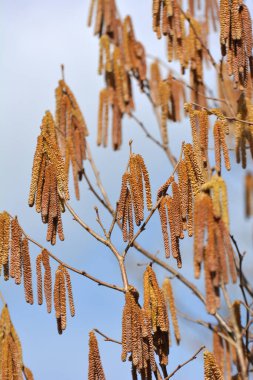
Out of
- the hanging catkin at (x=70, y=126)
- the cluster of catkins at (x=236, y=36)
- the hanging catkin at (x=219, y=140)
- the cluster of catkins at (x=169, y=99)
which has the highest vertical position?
the cluster of catkins at (x=169, y=99)

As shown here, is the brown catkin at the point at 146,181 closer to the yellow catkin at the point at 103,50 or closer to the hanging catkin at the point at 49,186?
the hanging catkin at the point at 49,186

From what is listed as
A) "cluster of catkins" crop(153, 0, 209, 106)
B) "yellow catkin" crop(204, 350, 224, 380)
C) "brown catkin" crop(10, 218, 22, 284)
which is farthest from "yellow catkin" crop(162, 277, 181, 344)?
"cluster of catkins" crop(153, 0, 209, 106)

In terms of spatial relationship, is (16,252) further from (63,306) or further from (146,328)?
(146,328)

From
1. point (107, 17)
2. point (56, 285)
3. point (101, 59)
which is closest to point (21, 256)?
point (56, 285)

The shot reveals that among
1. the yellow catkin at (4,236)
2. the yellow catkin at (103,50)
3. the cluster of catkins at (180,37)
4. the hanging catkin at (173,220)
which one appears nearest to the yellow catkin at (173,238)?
the hanging catkin at (173,220)

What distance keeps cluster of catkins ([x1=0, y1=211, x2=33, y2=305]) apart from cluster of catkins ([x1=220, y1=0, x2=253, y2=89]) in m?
1.18

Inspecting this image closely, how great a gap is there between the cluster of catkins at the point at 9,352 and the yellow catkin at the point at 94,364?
27cm

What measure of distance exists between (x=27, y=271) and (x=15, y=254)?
0.30 feet

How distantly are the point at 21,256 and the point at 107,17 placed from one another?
330cm

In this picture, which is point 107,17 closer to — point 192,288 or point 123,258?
point 192,288

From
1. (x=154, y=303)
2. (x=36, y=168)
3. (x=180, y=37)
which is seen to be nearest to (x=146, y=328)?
(x=154, y=303)

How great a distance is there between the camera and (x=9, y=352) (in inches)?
138

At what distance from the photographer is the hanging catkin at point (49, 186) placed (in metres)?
3.79

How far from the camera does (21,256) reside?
380 cm
